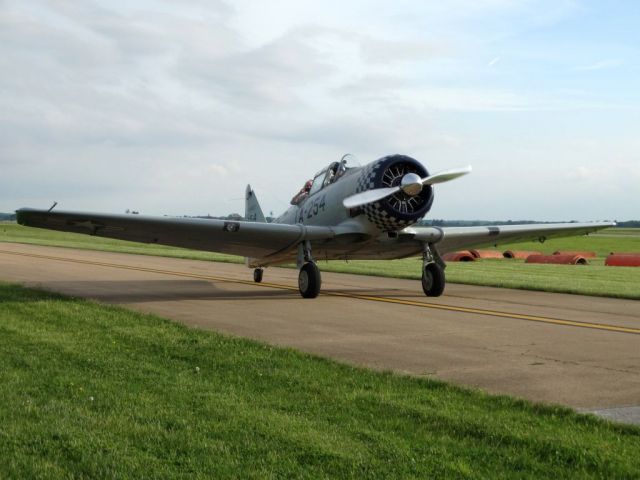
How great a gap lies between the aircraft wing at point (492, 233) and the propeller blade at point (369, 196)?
75.2 inches

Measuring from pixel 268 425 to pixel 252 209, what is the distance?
19246 mm

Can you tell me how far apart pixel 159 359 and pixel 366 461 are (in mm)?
3701

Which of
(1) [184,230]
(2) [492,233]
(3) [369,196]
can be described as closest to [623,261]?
(2) [492,233]

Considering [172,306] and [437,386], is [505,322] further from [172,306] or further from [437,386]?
[172,306]

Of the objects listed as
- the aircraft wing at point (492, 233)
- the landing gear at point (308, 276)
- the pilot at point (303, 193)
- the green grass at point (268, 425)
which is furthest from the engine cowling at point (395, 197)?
the green grass at point (268, 425)

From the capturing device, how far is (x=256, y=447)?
4430 mm

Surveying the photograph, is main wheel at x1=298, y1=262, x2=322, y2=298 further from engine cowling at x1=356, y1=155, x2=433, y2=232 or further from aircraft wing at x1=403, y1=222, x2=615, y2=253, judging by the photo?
aircraft wing at x1=403, y1=222, x2=615, y2=253

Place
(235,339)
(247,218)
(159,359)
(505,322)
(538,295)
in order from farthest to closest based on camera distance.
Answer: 1. (247,218)
2. (538,295)
3. (505,322)
4. (235,339)
5. (159,359)

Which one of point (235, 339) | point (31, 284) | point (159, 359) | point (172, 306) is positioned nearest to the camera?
point (159, 359)

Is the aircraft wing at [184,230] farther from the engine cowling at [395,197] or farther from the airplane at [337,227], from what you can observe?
the engine cowling at [395,197]

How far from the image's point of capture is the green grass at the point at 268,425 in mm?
4105

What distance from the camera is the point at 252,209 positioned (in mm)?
23875

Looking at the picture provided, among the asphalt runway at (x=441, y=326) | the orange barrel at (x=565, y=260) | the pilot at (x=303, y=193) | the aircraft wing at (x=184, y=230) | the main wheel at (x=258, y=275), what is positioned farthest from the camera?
the orange barrel at (x=565, y=260)

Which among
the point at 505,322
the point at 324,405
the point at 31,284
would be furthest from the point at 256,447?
the point at 31,284
